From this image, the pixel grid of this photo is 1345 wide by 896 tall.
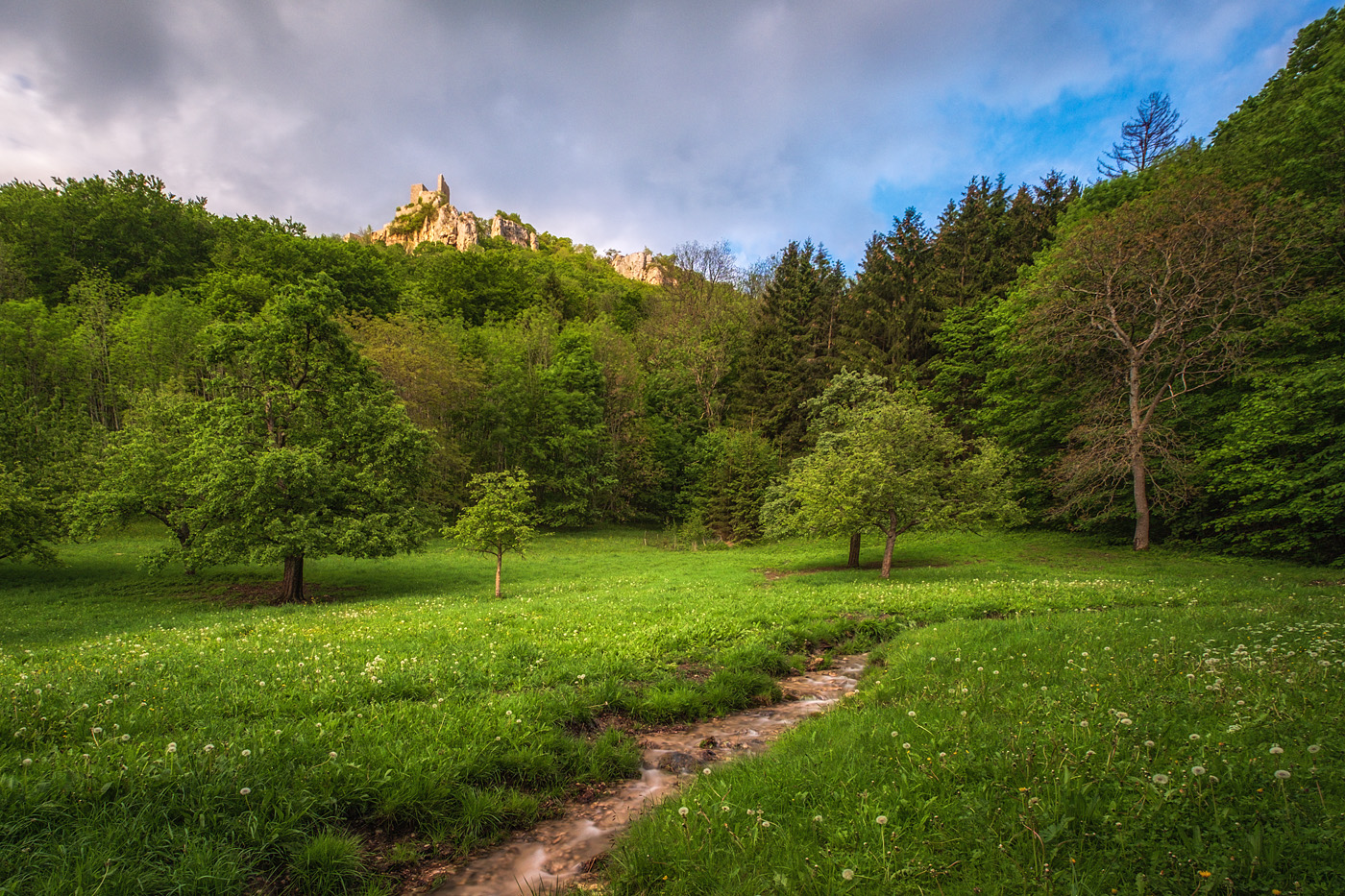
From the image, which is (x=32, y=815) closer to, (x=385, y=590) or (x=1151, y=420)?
(x=385, y=590)

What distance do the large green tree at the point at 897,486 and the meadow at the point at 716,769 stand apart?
A: 11407 mm

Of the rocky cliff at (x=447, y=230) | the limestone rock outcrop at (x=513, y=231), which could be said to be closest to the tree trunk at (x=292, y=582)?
the rocky cliff at (x=447, y=230)

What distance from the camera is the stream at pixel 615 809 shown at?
4.39 meters

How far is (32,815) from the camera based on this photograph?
11.7ft

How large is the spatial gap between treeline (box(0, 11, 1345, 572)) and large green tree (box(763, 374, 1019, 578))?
621 centimetres

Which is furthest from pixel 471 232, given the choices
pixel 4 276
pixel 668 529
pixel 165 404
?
pixel 165 404

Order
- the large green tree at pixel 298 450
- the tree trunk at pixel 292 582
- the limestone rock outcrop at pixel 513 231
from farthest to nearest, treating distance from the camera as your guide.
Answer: the limestone rock outcrop at pixel 513 231
the tree trunk at pixel 292 582
the large green tree at pixel 298 450

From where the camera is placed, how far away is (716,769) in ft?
18.7

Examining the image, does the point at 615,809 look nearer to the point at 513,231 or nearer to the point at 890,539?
the point at 890,539

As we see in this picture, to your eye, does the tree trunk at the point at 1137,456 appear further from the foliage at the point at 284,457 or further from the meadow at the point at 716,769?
the foliage at the point at 284,457

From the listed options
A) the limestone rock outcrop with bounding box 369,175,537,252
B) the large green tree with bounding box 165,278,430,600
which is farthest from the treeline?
the limestone rock outcrop with bounding box 369,175,537,252

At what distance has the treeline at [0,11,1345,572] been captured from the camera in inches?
826

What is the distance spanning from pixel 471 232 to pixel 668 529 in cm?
10560

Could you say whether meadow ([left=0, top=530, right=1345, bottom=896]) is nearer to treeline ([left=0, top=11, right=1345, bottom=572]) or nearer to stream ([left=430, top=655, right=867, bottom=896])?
stream ([left=430, top=655, right=867, bottom=896])
